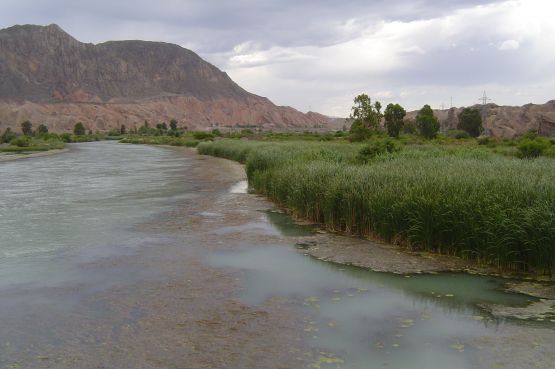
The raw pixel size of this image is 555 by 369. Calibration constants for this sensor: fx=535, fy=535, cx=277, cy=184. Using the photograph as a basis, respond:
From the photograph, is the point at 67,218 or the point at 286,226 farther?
the point at 67,218

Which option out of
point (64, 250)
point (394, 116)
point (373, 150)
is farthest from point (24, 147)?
point (64, 250)

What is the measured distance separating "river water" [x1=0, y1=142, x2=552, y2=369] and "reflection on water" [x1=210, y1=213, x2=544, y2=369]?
0.8 inches

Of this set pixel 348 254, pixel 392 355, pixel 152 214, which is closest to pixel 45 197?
pixel 152 214

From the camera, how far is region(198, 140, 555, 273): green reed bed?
1065cm

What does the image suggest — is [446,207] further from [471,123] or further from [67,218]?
[471,123]

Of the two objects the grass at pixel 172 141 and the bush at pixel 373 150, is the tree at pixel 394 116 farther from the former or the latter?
the bush at pixel 373 150

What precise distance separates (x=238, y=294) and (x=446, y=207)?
5.17 metres

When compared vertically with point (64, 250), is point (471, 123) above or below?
above

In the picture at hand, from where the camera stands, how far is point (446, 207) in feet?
39.3

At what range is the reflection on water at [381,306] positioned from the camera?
726cm

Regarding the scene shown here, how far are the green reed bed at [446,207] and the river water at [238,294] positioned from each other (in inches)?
37.3

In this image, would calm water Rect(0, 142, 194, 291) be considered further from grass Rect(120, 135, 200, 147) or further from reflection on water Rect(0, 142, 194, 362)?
grass Rect(120, 135, 200, 147)

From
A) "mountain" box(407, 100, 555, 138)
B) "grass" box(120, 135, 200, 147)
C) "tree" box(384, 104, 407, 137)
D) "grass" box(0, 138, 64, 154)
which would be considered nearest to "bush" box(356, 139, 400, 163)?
"tree" box(384, 104, 407, 137)

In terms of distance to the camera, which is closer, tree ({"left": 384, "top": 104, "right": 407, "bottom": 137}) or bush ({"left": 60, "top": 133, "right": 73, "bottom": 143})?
tree ({"left": 384, "top": 104, "right": 407, "bottom": 137})
